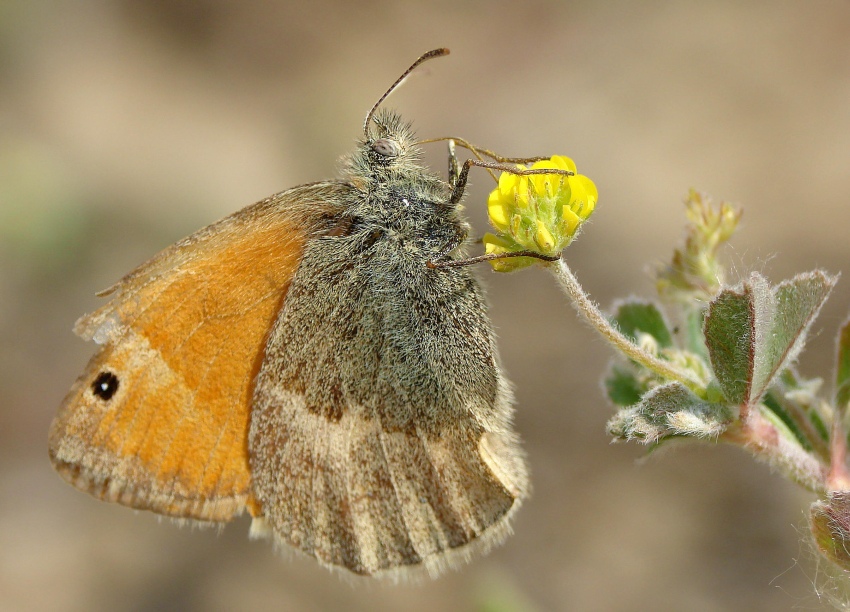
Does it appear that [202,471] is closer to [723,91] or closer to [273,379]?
[273,379]

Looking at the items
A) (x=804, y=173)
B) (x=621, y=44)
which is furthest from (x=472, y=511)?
(x=621, y=44)

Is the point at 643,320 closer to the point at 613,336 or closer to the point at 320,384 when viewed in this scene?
the point at 613,336

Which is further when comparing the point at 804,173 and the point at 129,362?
→ the point at 804,173

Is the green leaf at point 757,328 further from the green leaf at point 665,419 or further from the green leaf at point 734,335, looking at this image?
the green leaf at point 665,419

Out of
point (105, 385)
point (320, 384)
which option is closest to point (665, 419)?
point (320, 384)

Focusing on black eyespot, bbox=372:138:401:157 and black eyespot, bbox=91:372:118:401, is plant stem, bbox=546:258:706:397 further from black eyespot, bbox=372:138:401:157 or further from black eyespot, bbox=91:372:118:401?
black eyespot, bbox=91:372:118:401

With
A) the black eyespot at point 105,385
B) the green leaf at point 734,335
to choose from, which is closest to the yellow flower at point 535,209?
the green leaf at point 734,335
